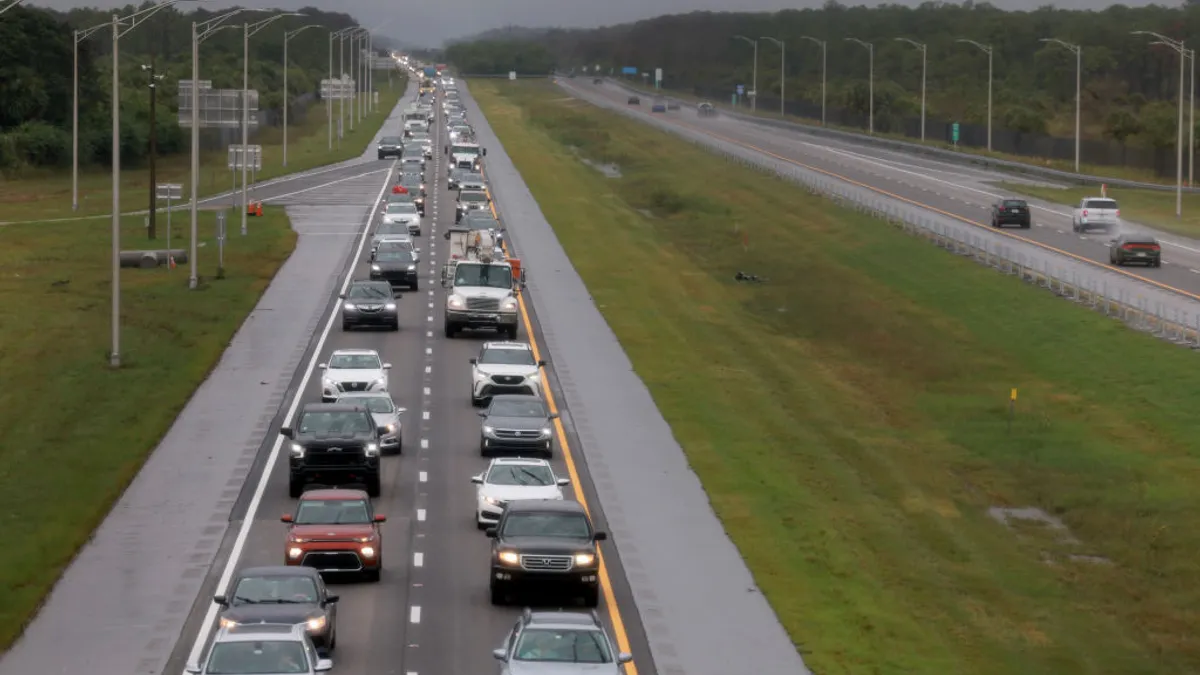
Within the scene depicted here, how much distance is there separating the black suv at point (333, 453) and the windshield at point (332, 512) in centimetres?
564

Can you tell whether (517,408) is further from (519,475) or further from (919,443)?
(919,443)

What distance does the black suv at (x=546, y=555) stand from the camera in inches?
1046

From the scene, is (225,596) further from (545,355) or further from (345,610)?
(545,355)

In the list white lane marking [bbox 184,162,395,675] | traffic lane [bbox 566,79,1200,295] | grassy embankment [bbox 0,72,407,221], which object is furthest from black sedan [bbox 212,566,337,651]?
→ grassy embankment [bbox 0,72,407,221]

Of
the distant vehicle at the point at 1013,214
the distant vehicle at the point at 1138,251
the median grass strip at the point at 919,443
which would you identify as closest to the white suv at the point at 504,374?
the median grass strip at the point at 919,443

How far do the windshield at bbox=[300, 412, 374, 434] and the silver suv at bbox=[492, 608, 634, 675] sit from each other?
13477 millimetres

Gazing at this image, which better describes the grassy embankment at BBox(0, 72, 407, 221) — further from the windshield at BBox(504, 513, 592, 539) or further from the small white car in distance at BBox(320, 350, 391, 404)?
the windshield at BBox(504, 513, 592, 539)

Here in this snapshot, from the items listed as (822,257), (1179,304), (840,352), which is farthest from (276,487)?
(822,257)

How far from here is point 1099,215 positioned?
87.1 meters

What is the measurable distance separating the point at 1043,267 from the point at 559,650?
193 ft

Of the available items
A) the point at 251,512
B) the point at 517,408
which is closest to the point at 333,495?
the point at 251,512

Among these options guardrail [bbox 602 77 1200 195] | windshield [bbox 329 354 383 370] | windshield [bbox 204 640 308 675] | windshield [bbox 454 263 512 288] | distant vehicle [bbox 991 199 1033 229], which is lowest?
windshield [bbox 204 640 308 675]

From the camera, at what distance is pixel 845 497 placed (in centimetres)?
3938

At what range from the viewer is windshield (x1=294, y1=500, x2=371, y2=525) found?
28094mm
